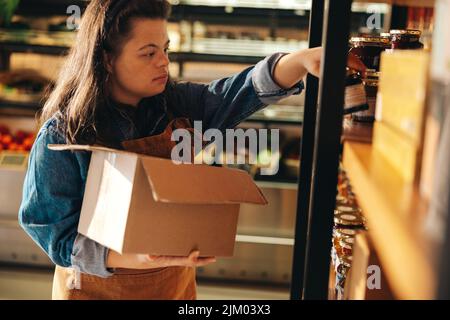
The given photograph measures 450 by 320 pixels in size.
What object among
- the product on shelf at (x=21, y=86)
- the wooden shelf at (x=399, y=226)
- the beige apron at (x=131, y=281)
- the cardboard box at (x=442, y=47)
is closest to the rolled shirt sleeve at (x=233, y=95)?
the beige apron at (x=131, y=281)

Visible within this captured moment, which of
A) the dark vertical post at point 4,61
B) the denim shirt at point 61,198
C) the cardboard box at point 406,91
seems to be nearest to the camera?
the cardboard box at point 406,91

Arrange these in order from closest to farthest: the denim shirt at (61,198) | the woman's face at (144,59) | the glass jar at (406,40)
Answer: the glass jar at (406,40) < the denim shirt at (61,198) < the woman's face at (144,59)

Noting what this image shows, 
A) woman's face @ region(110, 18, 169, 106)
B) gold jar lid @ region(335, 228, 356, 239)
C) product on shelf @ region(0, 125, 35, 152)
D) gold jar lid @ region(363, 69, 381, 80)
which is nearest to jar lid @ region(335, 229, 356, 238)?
gold jar lid @ region(335, 228, 356, 239)

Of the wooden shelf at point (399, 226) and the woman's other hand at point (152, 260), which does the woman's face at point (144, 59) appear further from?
the wooden shelf at point (399, 226)

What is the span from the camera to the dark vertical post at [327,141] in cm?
92

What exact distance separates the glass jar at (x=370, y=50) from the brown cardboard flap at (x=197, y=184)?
441 mm

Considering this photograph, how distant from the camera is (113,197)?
1361 mm

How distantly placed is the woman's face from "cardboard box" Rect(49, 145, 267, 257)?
1.06ft

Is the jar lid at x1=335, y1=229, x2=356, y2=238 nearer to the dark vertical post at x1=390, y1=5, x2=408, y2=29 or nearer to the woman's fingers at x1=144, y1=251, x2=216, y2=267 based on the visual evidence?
the woman's fingers at x1=144, y1=251, x2=216, y2=267

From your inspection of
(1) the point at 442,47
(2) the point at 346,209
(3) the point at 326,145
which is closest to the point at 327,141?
(3) the point at 326,145

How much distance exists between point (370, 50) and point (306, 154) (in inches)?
12.5

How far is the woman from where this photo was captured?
5.24 ft
